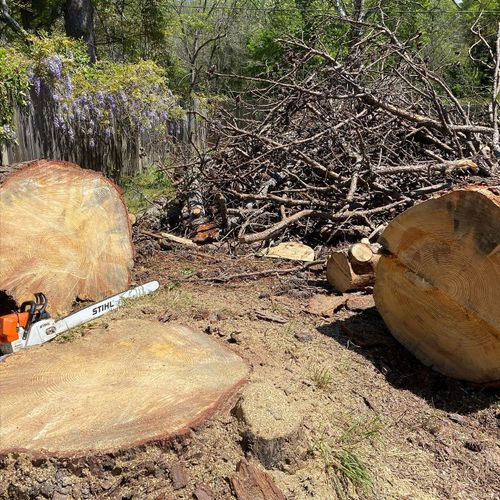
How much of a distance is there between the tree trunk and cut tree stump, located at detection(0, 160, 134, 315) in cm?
1080

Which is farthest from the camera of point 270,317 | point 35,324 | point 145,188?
point 145,188

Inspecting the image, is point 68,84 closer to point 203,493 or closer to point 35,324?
point 35,324

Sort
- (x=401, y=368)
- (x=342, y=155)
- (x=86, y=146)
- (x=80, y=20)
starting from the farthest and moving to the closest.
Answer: (x=80, y=20) < (x=86, y=146) < (x=342, y=155) < (x=401, y=368)

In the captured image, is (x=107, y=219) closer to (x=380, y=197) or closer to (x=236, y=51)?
(x=380, y=197)

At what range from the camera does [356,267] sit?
4.01 meters

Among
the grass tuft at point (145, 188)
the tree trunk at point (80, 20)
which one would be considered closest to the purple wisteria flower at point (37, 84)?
the grass tuft at point (145, 188)

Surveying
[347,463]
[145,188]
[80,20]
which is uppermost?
[80,20]

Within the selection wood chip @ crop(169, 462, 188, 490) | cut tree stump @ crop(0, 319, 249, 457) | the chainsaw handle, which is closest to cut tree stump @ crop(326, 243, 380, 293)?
cut tree stump @ crop(0, 319, 249, 457)

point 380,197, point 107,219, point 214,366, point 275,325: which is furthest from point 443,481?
point 380,197

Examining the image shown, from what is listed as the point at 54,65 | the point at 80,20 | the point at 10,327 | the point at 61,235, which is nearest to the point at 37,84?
the point at 54,65

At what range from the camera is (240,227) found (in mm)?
5781

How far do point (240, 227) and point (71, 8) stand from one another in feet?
35.0

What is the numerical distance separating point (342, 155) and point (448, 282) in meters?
3.20

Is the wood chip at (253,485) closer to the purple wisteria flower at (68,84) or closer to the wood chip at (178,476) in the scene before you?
the wood chip at (178,476)
